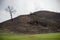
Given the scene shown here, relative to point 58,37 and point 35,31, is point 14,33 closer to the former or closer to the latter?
point 35,31

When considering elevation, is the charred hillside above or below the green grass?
above

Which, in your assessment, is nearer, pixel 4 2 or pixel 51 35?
pixel 51 35

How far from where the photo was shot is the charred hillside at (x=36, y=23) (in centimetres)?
314

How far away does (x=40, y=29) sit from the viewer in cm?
315

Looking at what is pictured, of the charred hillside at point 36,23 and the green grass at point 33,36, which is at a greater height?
the charred hillside at point 36,23

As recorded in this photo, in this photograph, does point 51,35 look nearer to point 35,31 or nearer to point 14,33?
point 35,31

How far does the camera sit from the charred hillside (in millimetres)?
3145

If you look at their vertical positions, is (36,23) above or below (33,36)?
above

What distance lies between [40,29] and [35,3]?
56cm

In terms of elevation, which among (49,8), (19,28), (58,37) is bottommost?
(58,37)

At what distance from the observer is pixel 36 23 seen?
10.4 ft

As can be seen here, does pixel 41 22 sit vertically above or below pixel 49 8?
below

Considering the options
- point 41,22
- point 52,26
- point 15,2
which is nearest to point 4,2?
point 15,2

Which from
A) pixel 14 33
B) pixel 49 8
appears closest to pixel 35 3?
pixel 49 8
